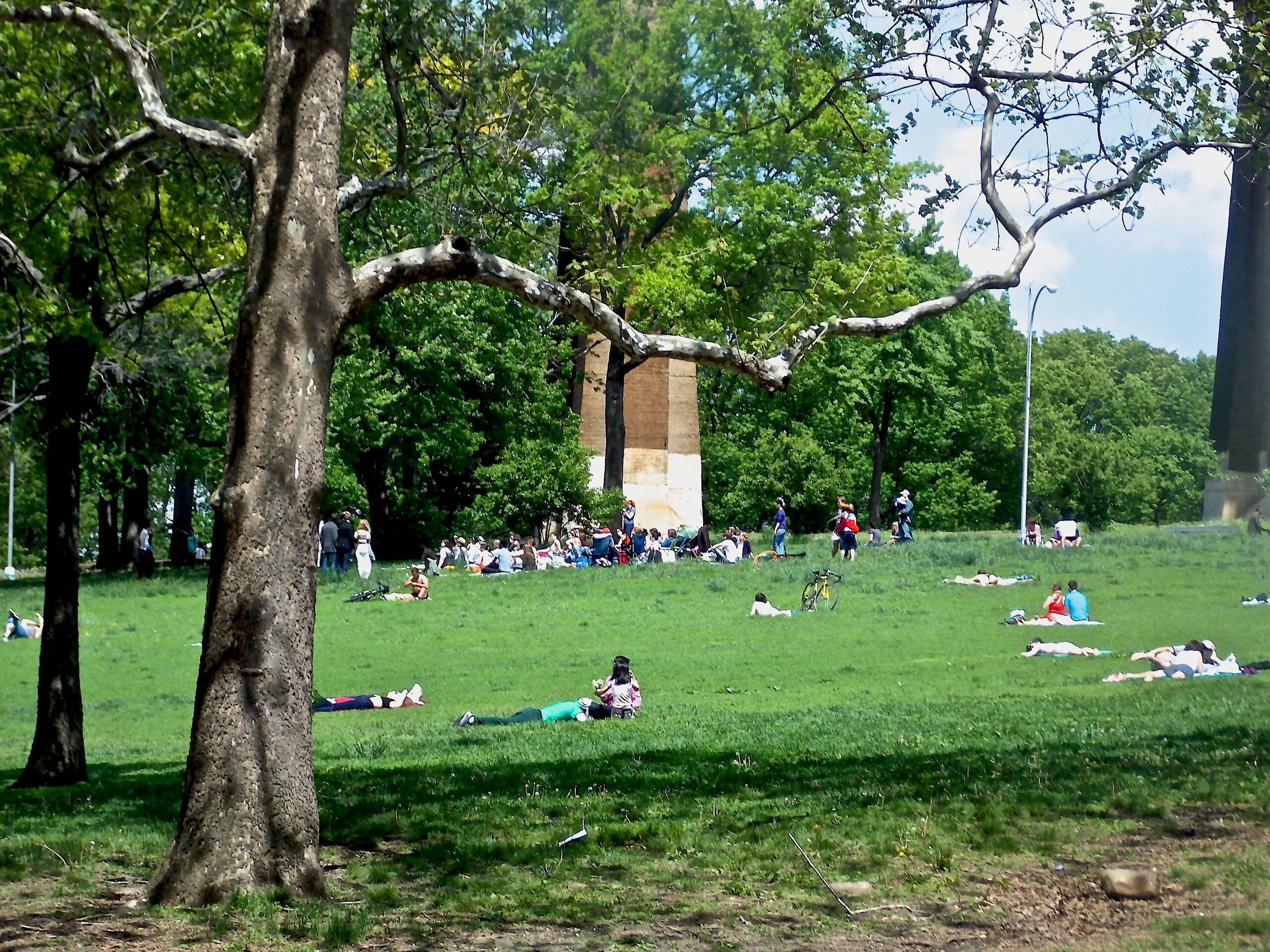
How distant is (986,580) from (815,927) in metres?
25.9

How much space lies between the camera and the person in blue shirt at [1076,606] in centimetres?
2544

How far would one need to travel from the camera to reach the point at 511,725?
1633cm

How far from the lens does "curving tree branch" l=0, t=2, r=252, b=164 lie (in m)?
8.48

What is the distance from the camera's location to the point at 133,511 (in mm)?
46281

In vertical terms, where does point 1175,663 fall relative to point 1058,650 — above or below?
above

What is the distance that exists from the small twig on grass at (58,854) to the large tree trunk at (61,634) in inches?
136

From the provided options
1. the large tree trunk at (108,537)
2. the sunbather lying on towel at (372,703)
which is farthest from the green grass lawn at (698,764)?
the large tree trunk at (108,537)

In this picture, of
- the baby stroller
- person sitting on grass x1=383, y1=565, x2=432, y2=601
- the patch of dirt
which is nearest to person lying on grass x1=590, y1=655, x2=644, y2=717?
the patch of dirt

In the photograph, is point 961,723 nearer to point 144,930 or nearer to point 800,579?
point 144,930

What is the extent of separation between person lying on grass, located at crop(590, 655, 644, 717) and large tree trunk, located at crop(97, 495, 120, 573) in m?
35.5

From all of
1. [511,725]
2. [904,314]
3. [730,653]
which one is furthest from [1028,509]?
[904,314]

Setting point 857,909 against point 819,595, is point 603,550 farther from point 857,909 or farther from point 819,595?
point 857,909

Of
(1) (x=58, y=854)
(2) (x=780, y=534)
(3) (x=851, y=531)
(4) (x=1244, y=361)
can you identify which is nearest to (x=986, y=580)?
(3) (x=851, y=531)

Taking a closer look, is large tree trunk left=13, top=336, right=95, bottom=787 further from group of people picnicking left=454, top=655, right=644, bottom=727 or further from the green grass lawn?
group of people picnicking left=454, top=655, right=644, bottom=727
